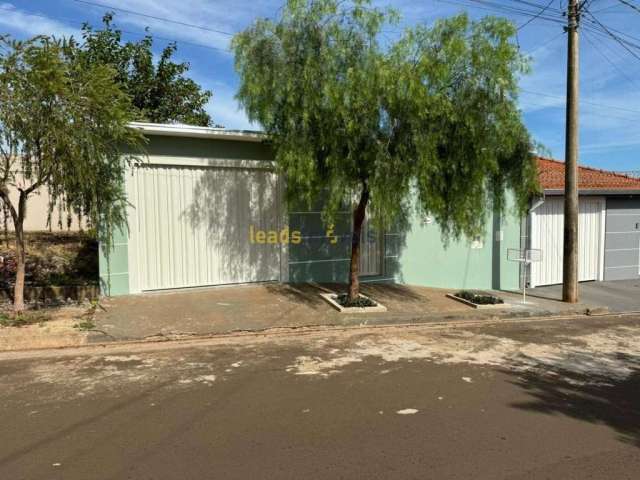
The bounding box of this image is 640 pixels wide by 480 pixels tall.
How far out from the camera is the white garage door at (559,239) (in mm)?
13977

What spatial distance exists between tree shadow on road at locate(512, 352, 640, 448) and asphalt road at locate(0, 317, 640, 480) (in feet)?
0.07

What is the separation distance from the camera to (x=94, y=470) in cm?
345

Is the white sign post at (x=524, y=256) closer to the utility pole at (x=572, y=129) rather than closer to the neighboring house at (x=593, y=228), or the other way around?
the neighboring house at (x=593, y=228)

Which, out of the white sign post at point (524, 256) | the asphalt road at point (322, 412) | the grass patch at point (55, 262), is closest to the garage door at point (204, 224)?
the grass patch at point (55, 262)

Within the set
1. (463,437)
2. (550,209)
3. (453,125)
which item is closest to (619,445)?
(463,437)

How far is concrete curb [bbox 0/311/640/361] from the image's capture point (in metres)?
6.67

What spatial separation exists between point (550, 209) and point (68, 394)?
13.1 m

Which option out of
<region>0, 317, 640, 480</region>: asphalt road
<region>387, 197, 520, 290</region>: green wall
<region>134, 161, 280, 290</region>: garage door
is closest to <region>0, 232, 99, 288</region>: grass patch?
<region>134, 161, 280, 290</region>: garage door

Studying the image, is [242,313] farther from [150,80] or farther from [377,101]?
[150,80]

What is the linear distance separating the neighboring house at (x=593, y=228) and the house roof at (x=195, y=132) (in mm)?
7753

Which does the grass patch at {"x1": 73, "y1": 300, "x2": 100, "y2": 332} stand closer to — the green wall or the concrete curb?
the concrete curb

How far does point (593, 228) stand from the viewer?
15.1 meters

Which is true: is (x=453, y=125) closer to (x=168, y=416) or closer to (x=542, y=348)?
(x=542, y=348)

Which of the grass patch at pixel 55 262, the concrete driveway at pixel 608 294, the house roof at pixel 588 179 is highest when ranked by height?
the house roof at pixel 588 179
